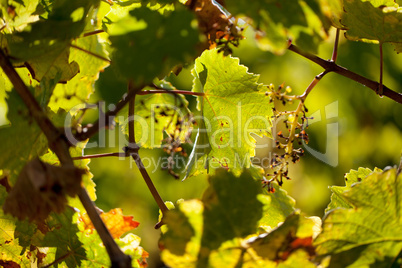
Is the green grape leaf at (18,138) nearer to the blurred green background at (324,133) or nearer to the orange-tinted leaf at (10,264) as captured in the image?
the orange-tinted leaf at (10,264)

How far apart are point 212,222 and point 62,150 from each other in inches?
7.8

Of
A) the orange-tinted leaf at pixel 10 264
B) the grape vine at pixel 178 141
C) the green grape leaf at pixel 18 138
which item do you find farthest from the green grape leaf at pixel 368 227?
the orange-tinted leaf at pixel 10 264

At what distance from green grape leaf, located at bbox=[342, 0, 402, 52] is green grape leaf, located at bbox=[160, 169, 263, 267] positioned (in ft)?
1.29

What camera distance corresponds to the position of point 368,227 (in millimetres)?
632

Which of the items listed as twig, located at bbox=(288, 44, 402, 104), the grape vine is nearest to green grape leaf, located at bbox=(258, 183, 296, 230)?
the grape vine

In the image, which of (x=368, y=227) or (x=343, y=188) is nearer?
(x=368, y=227)

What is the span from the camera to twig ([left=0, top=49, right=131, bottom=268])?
21.0 inches

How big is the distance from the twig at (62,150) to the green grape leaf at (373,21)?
54cm

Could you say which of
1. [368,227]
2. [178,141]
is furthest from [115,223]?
[368,227]

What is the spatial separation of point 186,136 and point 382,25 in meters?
0.39

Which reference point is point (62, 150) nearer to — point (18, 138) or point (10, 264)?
point (18, 138)

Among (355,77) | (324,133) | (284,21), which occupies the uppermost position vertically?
(284,21)

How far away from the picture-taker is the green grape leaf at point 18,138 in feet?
2.13

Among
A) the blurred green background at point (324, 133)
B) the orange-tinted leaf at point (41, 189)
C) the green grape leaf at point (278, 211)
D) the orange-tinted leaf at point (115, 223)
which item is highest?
the orange-tinted leaf at point (41, 189)
